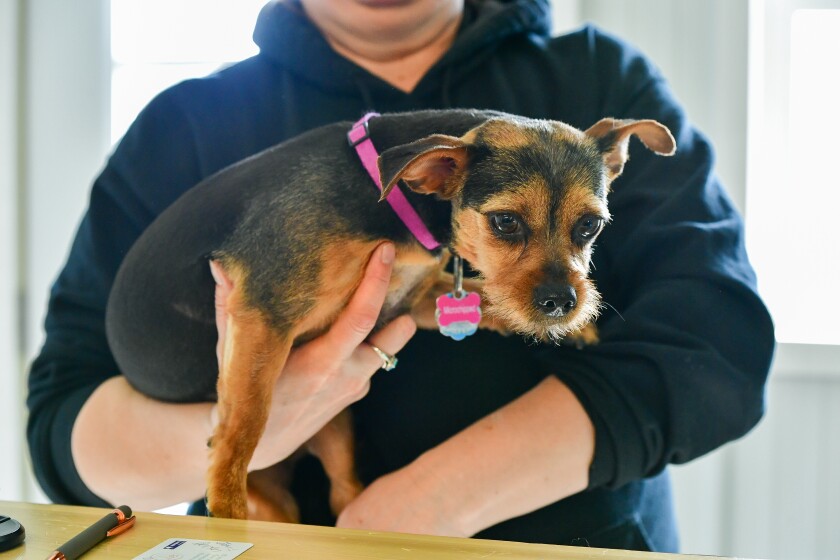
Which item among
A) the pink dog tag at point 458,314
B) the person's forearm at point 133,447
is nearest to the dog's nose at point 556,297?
the pink dog tag at point 458,314

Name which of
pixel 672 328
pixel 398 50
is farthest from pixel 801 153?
pixel 398 50

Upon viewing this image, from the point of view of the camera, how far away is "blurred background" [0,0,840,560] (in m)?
0.75

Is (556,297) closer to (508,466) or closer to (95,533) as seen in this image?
(508,466)

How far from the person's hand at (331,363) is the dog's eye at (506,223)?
5.3 inches

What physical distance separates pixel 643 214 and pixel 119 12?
28.1 inches

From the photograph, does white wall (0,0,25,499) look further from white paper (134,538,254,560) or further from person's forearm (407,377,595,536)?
person's forearm (407,377,595,536)

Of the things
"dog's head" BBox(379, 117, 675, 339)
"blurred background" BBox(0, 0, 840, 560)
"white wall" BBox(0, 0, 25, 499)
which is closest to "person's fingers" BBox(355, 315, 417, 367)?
"dog's head" BBox(379, 117, 675, 339)

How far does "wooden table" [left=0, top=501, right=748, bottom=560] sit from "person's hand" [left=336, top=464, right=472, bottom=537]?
9 centimetres

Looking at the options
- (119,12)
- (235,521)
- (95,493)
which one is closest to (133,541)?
(235,521)

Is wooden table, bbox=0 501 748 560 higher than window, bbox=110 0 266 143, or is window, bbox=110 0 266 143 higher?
window, bbox=110 0 266 143

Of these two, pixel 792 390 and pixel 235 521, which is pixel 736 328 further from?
pixel 235 521

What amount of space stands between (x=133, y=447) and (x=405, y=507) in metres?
0.36

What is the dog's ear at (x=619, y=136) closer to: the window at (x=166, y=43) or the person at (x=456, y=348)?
the person at (x=456, y=348)

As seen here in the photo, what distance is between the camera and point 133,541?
2.34ft
